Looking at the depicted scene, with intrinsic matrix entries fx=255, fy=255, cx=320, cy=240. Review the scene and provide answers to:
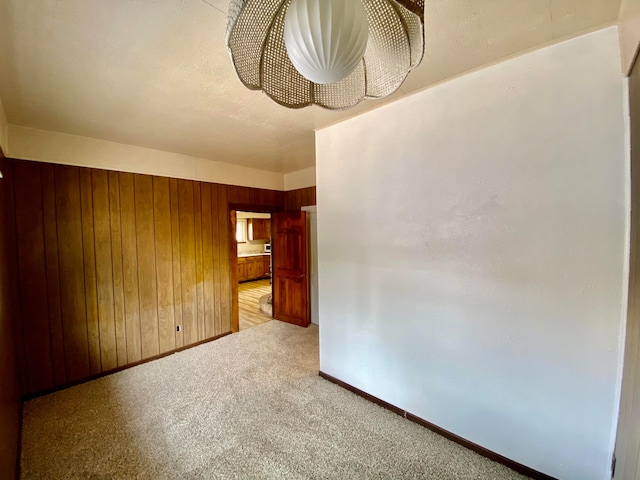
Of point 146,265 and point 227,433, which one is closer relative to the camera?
point 227,433

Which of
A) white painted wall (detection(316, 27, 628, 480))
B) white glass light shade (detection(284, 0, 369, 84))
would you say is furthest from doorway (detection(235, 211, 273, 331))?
white glass light shade (detection(284, 0, 369, 84))

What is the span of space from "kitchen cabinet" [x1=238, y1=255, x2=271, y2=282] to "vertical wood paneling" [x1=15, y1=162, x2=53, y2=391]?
5.32 meters

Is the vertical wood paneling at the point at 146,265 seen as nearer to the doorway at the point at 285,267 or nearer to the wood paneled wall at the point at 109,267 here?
the wood paneled wall at the point at 109,267

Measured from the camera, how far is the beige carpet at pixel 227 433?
1.65m

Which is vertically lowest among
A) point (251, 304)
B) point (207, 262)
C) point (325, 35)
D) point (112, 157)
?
point (251, 304)

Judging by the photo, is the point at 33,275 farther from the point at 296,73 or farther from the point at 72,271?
the point at 296,73

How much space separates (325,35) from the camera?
2.33 feet

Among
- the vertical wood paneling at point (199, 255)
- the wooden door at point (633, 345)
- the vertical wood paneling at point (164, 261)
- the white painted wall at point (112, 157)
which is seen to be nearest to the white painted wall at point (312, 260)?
the white painted wall at point (112, 157)

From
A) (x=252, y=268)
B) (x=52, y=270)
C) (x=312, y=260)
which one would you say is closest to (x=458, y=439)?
(x=312, y=260)

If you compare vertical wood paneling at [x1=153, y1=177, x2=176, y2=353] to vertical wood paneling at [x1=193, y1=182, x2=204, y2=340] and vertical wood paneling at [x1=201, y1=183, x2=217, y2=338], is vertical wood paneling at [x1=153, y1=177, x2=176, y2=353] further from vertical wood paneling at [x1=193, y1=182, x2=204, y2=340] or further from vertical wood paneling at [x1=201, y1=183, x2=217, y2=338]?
vertical wood paneling at [x1=201, y1=183, x2=217, y2=338]

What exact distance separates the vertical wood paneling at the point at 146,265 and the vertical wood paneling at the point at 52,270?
68 cm

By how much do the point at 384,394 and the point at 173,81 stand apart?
289cm

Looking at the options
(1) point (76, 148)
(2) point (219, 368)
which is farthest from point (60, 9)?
(2) point (219, 368)

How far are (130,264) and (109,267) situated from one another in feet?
0.63
